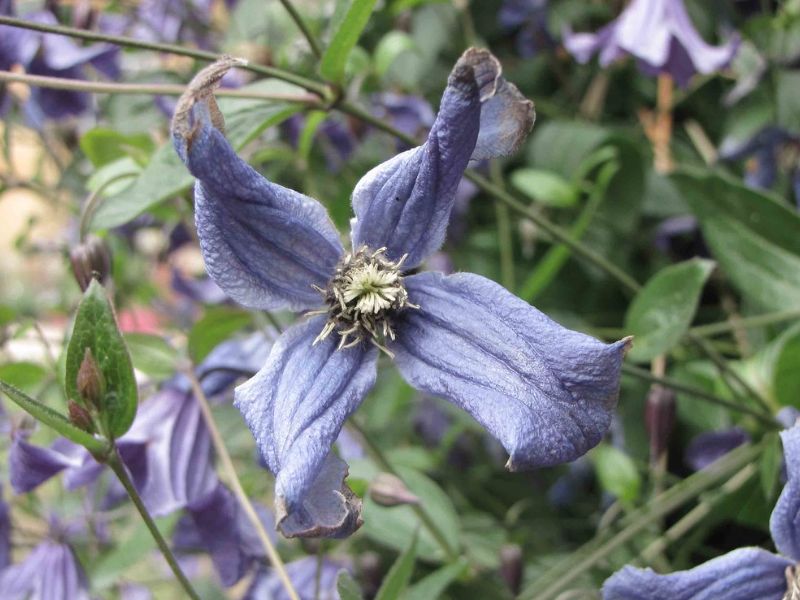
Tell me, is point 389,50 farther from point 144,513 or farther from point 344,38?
point 144,513

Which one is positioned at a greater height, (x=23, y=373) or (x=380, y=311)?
(x=380, y=311)

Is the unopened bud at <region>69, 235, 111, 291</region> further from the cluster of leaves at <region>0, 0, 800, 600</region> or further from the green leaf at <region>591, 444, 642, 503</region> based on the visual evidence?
the green leaf at <region>591, 444, 642, 503</region>

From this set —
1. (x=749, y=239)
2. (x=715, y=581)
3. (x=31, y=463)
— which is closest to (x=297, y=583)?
(x=31, y=463)

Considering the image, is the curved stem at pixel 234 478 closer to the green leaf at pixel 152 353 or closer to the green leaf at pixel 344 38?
the green leaf at pixel 152 353

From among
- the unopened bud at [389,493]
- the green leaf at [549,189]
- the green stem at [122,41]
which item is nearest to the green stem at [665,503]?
the unopened bud at [389,493]

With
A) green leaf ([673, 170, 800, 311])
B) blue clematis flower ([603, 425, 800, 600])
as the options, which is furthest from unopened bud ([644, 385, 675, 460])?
blue clematis flower ([603, 425, 800, 600])

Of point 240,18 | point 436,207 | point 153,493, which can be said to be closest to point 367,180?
point 436,207
